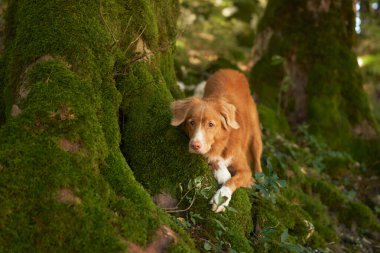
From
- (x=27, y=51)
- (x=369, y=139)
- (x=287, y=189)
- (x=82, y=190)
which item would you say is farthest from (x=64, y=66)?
(x=369, y=139)

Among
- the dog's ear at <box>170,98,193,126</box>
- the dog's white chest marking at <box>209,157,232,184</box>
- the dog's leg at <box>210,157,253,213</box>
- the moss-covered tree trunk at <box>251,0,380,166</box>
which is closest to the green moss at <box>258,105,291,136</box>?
the moss-covered tree trunk at <box>251,0,380,166</box>

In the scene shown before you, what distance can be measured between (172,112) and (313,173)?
14.4 feet

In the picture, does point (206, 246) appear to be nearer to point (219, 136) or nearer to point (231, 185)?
point (231, 185)

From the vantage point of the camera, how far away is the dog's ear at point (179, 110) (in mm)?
4969

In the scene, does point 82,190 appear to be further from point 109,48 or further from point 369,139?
point 369,139

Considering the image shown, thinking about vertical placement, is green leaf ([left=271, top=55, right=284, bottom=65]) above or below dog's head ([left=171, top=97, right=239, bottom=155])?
below

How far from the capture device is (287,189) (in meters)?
7.13

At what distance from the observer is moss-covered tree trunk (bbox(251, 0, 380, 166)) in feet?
32.8

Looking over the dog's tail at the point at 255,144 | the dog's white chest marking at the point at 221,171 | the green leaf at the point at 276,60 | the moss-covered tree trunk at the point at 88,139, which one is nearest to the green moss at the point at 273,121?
the green leaf at the point at 276,60

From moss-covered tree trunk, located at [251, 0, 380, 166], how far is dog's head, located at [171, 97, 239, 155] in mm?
4805

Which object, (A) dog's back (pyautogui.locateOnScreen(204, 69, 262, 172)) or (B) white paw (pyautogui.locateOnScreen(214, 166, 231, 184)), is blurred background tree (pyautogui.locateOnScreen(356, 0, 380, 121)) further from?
(B) white paw (pyautogui.locateOnScreen(214, 166, 231, 184))

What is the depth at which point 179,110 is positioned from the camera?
5105 mm

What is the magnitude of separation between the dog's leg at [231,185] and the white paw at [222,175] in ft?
0.26

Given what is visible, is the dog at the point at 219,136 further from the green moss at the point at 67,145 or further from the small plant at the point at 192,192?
the green moss at the point at 67,145
